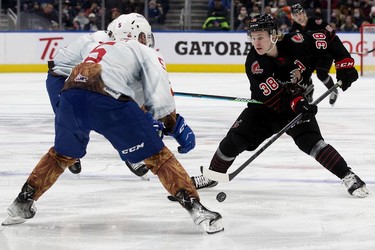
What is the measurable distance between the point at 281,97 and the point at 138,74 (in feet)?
3.41

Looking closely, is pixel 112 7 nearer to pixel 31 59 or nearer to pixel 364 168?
pixel 31 59

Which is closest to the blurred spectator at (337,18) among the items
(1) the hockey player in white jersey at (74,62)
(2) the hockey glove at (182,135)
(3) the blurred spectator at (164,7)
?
(3) the blurred spectator at (164,7)

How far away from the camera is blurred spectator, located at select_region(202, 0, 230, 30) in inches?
542

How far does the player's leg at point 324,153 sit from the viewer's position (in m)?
4.16

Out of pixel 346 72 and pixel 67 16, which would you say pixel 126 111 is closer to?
pixel 346 72

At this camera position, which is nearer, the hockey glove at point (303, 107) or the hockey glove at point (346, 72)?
the hockey glove at point (303, 107)

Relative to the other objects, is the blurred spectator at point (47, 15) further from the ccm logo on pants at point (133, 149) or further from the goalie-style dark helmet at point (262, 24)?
the ccm logo on pants at point (133, 149)

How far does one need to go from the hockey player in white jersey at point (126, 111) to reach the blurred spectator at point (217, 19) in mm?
10464

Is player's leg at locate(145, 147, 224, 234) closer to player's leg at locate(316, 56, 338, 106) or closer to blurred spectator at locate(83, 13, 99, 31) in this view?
player's leg at locate(316, 56, 338, 106)

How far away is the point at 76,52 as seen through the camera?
15.2 ft

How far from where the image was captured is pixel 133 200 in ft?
13.5

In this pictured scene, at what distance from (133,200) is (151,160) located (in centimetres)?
84

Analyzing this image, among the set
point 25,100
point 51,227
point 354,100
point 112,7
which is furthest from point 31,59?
point 51,227

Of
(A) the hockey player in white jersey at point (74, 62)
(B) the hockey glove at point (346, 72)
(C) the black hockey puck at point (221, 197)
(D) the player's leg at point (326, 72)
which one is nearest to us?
(C) the black hockey puck at point (221, 197)
